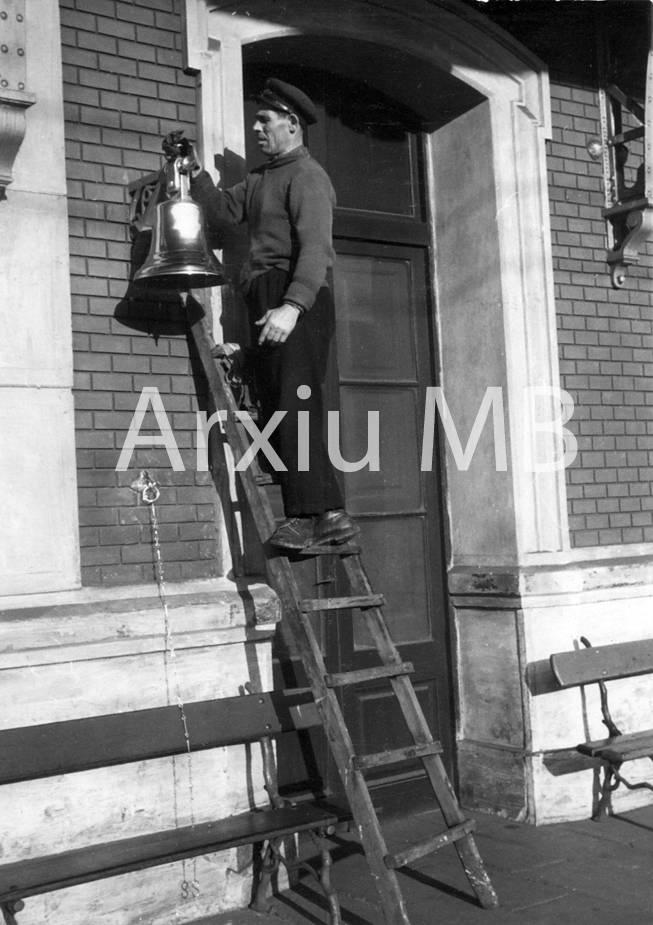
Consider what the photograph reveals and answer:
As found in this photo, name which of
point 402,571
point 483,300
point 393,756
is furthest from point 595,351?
point 393,756

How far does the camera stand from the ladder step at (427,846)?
12.4ft

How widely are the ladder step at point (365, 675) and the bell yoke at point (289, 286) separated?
514 millimetres

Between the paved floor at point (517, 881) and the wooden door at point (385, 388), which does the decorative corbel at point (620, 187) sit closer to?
the wooden door at point (385, 388)

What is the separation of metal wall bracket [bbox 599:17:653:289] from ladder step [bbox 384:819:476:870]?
327 cm

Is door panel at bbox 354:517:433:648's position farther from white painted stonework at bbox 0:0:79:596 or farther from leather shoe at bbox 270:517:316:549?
white painted stonework at bbox 0:0:79:596

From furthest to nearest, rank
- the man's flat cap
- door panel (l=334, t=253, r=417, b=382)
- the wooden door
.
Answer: door panel (l=334, t=253, r=417, b=382) < the wooden door < the man's flat cap

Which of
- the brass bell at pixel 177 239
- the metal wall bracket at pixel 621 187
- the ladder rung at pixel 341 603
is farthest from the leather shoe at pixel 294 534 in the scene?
the metal wall bracket at pixel 621 187

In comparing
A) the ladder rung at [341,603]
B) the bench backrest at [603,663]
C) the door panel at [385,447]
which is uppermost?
the door panel at [385,447]

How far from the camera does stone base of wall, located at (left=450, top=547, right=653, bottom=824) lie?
215 inches

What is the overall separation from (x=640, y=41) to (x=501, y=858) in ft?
14.0

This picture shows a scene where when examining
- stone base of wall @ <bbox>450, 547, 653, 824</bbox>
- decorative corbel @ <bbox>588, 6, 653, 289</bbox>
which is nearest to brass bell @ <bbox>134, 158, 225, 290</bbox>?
stone base of wall @ <bbox>450, 547, 653, 824</bbox>

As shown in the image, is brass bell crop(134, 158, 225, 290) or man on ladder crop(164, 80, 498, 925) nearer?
man on ladder crop(164, 80, 498, 925)

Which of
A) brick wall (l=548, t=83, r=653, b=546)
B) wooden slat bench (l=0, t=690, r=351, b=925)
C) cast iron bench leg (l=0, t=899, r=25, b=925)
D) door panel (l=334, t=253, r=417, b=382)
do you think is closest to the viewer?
cast iron bench leg (l=0, t=899, r=25, b=925)

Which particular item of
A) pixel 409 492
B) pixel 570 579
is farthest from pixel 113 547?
pixel 570 579
